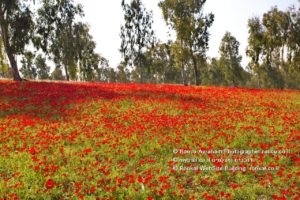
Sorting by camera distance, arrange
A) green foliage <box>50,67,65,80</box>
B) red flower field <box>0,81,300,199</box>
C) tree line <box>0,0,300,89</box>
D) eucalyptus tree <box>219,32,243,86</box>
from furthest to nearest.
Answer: green foliage <box>50,67,65,80</box>
eucalyptus tree <box>219,32,243,86</box>
tree line <box>0,0,300,89</box>
red flower field <box>0,81,300,199</box>

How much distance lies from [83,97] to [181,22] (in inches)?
1152

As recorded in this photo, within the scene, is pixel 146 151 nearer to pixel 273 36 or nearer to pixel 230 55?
pixel 273 36

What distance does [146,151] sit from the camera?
45.2 feet

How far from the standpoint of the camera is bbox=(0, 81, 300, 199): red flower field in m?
10.3

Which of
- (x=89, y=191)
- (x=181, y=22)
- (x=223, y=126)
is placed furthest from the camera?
(x=181, y=22)

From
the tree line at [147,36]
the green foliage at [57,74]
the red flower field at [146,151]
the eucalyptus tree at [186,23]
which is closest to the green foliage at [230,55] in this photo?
the tree line at [147,36]

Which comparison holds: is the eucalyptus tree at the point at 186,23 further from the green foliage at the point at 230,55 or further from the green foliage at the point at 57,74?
the green foliage at the point at 57,74

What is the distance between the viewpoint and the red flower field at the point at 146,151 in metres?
10.3

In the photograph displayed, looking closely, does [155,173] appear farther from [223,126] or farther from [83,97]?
[83,97]

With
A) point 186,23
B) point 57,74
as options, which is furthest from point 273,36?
point 57,74

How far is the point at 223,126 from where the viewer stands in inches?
693

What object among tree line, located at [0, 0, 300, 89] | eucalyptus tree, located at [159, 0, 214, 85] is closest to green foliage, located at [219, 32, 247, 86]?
tree line, located at [0, 0, 300, 89]

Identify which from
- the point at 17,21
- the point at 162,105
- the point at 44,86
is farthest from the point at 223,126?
the point at 17,21

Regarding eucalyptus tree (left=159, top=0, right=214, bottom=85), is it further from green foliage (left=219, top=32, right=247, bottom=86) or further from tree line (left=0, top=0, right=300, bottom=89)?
green foliage (left=219, top=32, right=247, bottom=86)
